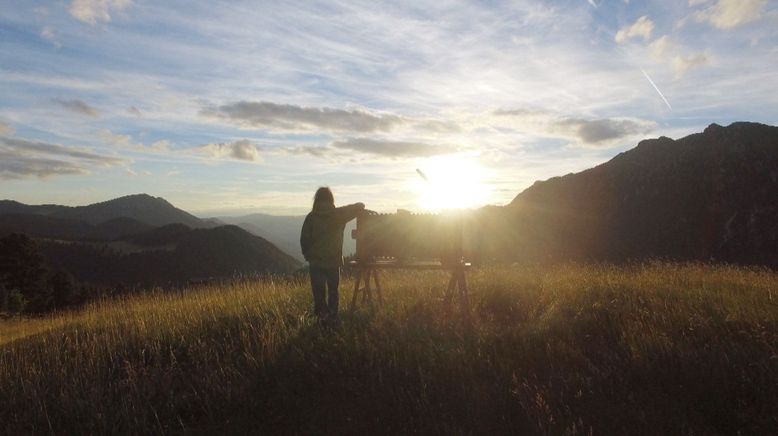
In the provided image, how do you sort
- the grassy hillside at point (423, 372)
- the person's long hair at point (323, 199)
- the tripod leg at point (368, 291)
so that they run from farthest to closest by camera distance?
1. the tripod leg at point (368, 291)
2. the person's long hair at point (323, 199)
3. the grassy hillside at point (423, 372)

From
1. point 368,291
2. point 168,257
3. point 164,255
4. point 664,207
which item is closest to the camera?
point 368,291

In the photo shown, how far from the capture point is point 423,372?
5.60 m

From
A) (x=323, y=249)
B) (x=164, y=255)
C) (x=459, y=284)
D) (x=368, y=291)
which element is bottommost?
(x=164, y=255)

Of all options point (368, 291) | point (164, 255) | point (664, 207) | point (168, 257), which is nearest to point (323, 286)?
point (368, 291)

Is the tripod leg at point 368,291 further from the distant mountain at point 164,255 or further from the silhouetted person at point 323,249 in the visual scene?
the distant mountain at point 164,255

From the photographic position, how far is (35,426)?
203 inches

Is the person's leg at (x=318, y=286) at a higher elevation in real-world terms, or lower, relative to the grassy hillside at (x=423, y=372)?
higher

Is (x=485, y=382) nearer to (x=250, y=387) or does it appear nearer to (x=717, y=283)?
(x=250, y=387)

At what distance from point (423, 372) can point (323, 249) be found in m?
3.30

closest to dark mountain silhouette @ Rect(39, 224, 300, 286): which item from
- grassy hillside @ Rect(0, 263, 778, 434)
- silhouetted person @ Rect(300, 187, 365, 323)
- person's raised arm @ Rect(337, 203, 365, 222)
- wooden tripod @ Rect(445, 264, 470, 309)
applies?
person's raised arm @ Rect(337, 203, 365, 222)

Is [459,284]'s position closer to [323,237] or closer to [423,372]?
[323,237]

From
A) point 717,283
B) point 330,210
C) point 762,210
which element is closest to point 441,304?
point 330,210

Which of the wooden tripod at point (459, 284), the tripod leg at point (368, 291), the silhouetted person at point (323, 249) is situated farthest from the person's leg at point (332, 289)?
the wooden tripod at point (459, 284)

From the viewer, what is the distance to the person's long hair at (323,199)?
8.48m
